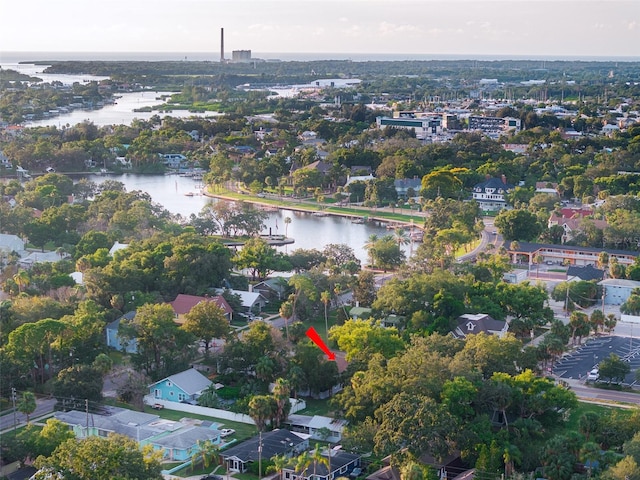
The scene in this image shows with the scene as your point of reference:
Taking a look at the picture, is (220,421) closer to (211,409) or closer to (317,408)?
(211,409)

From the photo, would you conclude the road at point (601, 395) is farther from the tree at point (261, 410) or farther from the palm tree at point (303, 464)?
the palm tree at point (303, 464)

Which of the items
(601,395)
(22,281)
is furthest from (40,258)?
(601,395)

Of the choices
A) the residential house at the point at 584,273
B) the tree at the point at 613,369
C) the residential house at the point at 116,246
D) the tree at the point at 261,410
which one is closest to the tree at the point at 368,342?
the tree at the point at 261,410

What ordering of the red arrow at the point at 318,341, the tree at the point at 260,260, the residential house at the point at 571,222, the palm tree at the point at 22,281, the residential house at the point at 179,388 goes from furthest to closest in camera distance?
1. the residential house at the point at 571,222
2. the tree at the point at 260,260
3. the palm tree at the point at 22,281
4. the red arrow at the point at 318,341
5. the residential house at the point at 179,388

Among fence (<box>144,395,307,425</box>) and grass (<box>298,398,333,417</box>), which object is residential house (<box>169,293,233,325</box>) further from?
grass (<box>298,398,333,417</box>)

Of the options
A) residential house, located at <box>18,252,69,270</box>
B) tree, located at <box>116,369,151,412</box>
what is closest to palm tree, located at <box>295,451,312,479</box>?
tree, located at <box>116,369,151,412</box>

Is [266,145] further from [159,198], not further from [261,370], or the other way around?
[261,370]
